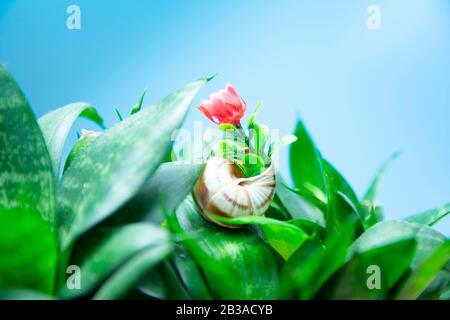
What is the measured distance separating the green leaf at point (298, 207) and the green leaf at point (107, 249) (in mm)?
277

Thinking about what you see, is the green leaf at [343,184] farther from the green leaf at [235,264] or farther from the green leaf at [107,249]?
the green leaf at [107,249]

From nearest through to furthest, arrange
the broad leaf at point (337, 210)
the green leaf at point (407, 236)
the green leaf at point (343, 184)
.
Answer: the green leaf at point (407, 236) < the broad leaf at point (337, 210) < the green leaf at point (343, 184)

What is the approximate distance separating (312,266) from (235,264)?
8 centimetres

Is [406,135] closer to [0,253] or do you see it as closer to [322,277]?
[322,277]

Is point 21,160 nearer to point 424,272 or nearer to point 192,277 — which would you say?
point 192,277

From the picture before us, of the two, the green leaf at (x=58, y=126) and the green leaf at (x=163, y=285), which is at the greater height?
the green leaf at (x=58, y=126)

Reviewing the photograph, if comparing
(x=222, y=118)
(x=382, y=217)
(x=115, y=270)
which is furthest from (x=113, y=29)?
(x=115, y=270)

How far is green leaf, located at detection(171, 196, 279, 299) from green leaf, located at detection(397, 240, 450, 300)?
4.4 inches

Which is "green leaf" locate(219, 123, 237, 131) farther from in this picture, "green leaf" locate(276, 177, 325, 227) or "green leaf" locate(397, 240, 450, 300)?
"green leaf" locate(397, 240, 450, 300)

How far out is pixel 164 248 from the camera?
0.30 meters

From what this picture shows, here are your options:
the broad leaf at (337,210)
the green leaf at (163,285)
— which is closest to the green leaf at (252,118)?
the broad leaf at (337,210)

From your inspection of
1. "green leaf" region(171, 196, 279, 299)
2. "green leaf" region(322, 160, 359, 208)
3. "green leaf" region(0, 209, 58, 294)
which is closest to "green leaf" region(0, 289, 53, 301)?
"green leaf" region(0, 209, 58, 294)

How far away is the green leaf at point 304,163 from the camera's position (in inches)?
26.1

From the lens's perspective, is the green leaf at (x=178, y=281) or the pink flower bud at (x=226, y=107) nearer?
the green leaf at (x=178, y=281)
